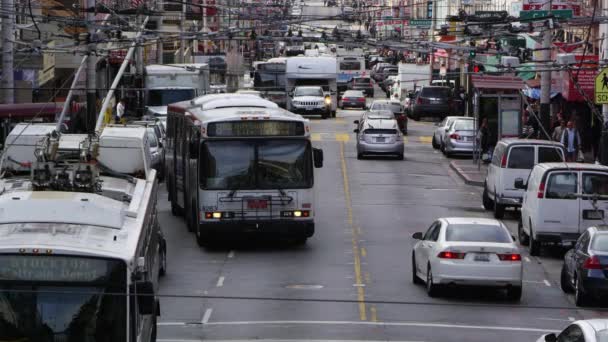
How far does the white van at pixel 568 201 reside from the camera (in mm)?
30000

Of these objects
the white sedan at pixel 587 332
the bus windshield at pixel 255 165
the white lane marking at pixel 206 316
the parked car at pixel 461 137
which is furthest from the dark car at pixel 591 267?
the parked car at pixel 461 137

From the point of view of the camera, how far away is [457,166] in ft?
171

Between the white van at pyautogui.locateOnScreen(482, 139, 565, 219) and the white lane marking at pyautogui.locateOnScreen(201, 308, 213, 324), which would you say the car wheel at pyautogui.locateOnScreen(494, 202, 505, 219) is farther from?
the white lane marking at pyautogui.locateOnScreen(201, 308, 213, 324)

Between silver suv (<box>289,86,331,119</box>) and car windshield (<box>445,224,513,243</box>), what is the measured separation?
4904 centimetres

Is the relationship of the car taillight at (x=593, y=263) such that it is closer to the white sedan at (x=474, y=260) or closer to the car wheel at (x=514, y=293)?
the white sedan at (x=474, y=260)

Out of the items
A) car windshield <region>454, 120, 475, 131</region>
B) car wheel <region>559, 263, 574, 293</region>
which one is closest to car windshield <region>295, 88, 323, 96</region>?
car windshield <region>454, 120, 475, 131</region>

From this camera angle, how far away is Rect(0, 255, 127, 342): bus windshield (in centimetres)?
1370

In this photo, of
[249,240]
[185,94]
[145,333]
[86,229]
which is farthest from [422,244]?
[185,94]

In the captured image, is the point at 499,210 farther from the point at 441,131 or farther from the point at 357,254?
the point at 441,131

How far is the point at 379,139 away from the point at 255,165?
23.4 metres

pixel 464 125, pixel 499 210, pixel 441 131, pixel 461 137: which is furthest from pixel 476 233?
pixel 441 131

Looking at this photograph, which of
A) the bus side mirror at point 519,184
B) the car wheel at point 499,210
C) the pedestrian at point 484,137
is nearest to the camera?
the bus side mirror at point 519,184

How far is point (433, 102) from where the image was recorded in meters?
77.2

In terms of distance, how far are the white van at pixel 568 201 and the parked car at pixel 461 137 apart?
24653mm
